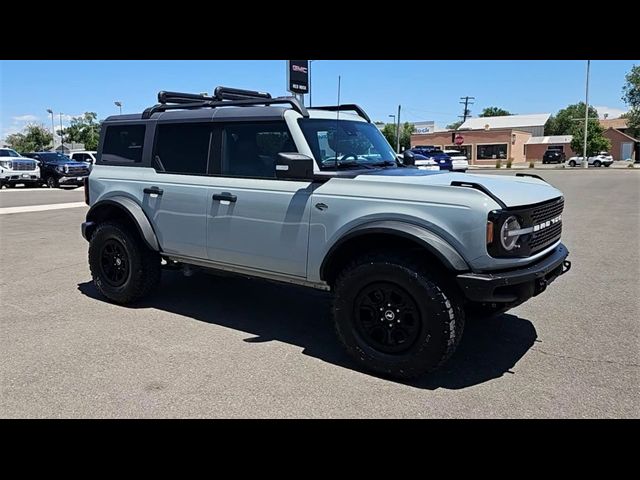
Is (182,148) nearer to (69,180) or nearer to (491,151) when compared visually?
(69,180)

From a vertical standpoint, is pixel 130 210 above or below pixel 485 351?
above

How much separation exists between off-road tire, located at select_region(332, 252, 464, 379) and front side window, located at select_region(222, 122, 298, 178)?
50.6 inches

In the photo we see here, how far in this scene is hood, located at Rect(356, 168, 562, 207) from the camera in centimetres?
381

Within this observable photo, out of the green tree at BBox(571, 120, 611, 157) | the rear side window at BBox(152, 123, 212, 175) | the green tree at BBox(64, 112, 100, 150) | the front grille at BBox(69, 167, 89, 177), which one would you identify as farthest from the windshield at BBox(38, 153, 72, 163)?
the green tree at BBox(571, 120, 611, 157)

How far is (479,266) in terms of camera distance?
3.62m

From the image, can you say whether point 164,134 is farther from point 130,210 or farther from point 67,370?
point 67,370

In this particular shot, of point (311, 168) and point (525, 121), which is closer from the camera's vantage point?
point (311, 168)

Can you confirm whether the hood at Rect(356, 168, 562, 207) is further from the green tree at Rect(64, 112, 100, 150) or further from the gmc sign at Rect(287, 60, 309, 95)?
the green tree at Rect(64, 112, 100, 150)

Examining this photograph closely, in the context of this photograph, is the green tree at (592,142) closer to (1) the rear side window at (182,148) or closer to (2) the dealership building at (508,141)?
(2) the dealership building at (508,141)

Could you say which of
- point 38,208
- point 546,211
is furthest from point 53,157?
point 546,211

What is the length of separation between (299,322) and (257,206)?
4.37 ft
